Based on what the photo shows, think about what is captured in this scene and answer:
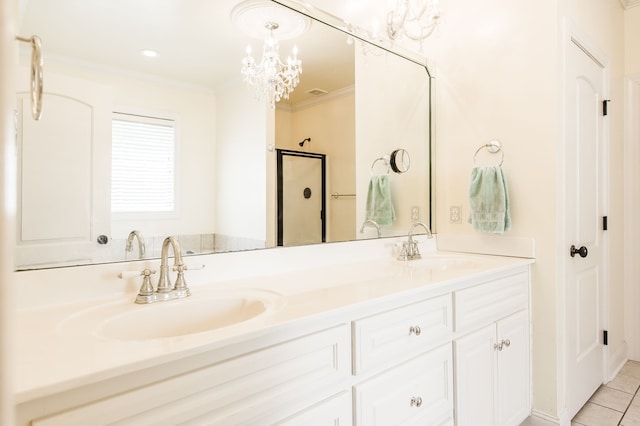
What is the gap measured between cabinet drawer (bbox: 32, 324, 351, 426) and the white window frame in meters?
0.67

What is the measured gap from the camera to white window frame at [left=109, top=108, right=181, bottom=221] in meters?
1.20

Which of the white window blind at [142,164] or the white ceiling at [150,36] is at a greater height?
the white ceiling at [150,36]

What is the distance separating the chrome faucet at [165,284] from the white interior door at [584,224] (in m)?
1.82

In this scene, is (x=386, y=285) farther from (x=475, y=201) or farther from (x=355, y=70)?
(x=355, y=70)

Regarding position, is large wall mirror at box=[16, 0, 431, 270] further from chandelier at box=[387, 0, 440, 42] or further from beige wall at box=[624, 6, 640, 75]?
beige wall at box=[624, 6, 640, 75]

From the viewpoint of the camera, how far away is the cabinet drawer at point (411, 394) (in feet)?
3.54

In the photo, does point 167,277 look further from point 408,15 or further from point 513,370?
point 408,15

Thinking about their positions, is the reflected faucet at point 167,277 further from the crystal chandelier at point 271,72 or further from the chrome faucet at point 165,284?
the crystal chandelier at point 271,72

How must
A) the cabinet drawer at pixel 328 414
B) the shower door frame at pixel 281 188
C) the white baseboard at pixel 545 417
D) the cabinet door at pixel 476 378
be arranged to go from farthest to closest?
the white baseboard at pixel 545 417 < the shower door frame at pixel 281 188 < the cabinet door at pixel 476 378 < the cabinet drawer at pixel 328 414

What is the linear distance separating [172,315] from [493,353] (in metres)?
1.33

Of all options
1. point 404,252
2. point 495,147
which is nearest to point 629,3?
point 495,147

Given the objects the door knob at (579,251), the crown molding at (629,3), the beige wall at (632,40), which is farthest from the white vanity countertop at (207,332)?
the crown molding at (629,3)

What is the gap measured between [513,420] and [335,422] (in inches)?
46.3

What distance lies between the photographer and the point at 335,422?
990 mm
